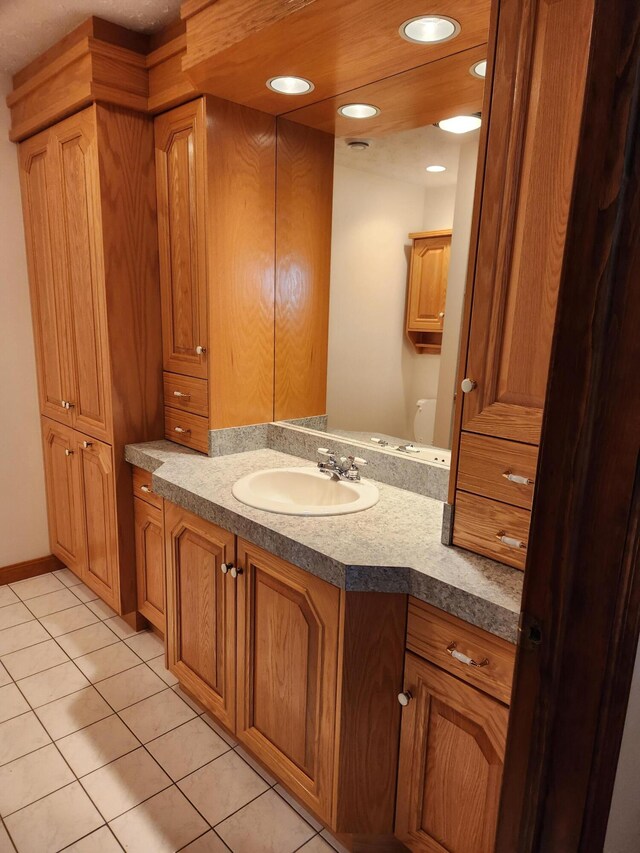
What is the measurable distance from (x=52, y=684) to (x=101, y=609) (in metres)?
0.53

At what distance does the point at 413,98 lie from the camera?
1.62 meters

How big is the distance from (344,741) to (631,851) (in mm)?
638

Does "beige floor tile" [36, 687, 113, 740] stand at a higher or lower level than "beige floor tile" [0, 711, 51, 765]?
higher

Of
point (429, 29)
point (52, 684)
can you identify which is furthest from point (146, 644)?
point (429, 29)

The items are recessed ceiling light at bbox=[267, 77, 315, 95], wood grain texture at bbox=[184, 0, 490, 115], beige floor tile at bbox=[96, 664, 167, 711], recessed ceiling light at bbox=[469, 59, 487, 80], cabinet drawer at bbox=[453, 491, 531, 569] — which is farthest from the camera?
beige floor tile at bbox=[96, 664, 167, 711]

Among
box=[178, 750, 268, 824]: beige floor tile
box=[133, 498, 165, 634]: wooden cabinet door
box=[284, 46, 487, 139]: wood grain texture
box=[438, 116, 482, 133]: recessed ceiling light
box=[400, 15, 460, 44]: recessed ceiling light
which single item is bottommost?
box=[178, 750, 268, 824]: beige floor tile

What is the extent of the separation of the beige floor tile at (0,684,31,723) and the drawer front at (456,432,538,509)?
1746 millimetres

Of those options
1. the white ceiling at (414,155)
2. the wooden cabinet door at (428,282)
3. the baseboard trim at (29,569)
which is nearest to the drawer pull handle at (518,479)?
the wooden cabinet door at (428,282)

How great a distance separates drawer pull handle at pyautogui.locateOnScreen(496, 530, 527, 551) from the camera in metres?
1.17

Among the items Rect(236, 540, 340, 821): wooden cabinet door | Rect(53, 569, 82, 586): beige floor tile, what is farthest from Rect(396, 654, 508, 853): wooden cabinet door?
Rect(53, 569, 82, 586): beige floor tile

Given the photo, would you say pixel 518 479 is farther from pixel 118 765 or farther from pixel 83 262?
pixel 83 262

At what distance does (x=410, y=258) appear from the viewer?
5.54ft

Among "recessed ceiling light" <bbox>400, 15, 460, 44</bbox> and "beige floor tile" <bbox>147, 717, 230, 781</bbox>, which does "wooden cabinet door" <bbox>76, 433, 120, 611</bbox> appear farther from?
"recessed ceiling light" <bbox>400, 15, 460, 44</bbox>

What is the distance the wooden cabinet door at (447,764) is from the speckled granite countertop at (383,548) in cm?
19
